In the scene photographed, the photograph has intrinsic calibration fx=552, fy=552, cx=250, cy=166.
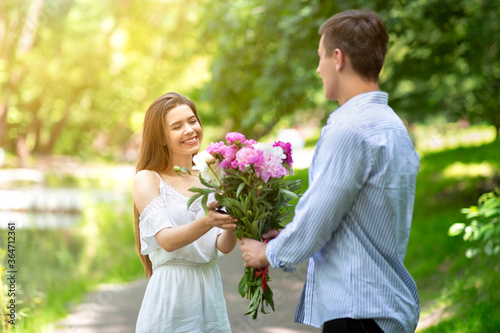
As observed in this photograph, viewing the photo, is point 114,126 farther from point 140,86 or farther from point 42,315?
point 42,315

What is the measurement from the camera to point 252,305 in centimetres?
243

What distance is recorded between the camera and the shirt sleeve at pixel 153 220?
8.03 ft

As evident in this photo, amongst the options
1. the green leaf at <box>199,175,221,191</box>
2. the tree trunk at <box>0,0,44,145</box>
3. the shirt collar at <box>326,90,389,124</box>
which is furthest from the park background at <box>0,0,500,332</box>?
the tree trunk at <box>0,0,44,145</box>

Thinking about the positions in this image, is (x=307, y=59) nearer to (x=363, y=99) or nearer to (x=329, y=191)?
(x=363, y=99)

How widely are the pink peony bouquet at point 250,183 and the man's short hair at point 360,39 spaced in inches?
18.9

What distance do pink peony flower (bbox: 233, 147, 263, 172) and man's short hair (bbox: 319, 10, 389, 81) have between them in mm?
493

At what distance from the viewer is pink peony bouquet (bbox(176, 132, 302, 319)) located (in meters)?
2.26

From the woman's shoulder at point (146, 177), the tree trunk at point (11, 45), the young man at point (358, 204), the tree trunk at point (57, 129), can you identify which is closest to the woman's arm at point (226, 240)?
the woman's shoulder at point (146, 177)

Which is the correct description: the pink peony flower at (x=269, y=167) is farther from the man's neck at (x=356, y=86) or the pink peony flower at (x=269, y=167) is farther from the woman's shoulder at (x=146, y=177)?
the woman's shoulder at (x=146, y=177)

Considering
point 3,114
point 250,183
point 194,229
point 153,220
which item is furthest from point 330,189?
point 3,114

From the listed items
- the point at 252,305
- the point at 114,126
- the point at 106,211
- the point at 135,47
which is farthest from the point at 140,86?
the point at 252,305

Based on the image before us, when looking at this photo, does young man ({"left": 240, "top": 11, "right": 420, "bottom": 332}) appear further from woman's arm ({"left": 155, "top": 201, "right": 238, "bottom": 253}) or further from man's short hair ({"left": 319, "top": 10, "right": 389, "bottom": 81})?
woman's arm ({"left": 155, "top": 201, "right": 238, "bottom": 253})

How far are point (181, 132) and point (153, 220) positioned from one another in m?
0.45

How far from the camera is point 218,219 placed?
2309 mm
